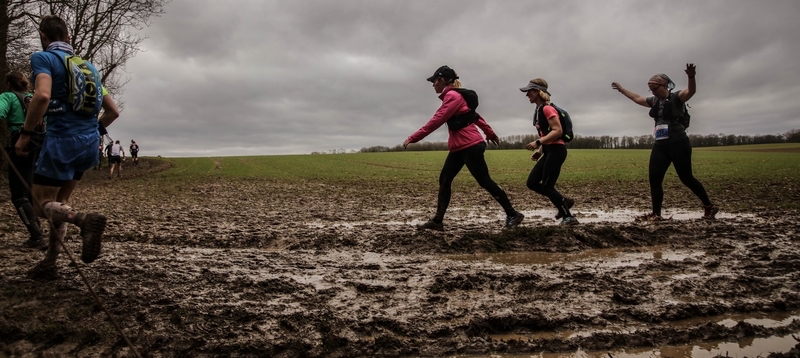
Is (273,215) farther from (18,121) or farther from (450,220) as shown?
(18,121)

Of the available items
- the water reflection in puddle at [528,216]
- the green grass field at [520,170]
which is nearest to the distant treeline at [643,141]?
the green grass field at [520,170]

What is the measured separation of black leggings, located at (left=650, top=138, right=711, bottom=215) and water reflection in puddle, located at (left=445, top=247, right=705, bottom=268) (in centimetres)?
217

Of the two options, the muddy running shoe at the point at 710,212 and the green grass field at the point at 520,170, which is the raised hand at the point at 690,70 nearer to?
the muddy running shoe at the point at 710,212

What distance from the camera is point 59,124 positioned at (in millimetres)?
3609

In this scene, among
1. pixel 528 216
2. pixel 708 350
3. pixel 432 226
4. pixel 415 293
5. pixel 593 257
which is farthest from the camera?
pixel 528 216

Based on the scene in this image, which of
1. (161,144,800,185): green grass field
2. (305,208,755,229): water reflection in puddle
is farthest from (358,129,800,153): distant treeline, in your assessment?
(305,208,755,229): water reflection in puddle

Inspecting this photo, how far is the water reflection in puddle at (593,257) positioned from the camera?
4547 mm

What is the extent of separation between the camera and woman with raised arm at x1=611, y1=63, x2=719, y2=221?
6617 millimetres

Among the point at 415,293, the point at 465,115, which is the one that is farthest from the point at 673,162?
the point at 415,293

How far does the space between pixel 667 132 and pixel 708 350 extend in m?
4.97

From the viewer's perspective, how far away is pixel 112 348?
2.62m

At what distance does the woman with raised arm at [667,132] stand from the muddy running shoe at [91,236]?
6912 mm

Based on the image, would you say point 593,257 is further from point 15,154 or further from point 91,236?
point 15,154

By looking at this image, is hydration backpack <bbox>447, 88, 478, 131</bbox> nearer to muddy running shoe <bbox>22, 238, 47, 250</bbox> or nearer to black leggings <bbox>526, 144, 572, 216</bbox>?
black leggings <bbox>526, 144, 572, 216</bbox>
